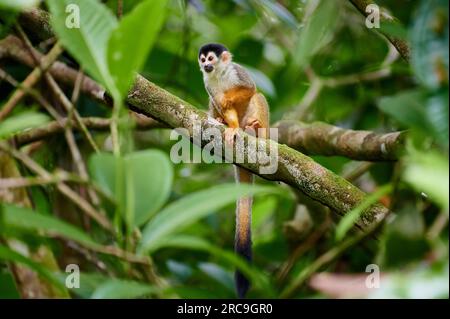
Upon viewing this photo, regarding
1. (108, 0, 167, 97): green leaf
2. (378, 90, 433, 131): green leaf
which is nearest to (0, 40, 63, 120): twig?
(108, 0, 167, 97): green leaf

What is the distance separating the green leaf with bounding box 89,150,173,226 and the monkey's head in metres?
2.59

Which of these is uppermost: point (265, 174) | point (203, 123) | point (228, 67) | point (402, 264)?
point (228, 67)

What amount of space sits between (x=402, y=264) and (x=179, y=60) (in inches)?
117

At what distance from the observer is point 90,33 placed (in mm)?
1229

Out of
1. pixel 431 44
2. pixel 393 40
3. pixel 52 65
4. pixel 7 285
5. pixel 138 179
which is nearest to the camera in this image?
pixel 431 44

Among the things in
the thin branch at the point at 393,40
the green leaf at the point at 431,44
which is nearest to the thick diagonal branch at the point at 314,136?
the thin branch at the point at 393,40

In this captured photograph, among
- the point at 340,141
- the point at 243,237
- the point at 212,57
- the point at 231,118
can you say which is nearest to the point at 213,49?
the point at 212,57

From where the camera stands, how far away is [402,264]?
1.02m

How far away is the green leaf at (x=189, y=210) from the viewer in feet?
3.40

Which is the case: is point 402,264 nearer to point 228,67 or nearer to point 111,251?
point 111,251

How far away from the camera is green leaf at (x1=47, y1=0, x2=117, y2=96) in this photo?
1.19 meters

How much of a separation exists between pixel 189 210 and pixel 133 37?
0.32 meters

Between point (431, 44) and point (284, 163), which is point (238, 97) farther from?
point (431, 44)
